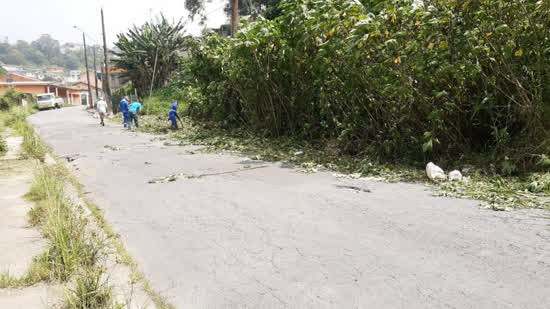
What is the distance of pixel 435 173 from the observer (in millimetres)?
6102

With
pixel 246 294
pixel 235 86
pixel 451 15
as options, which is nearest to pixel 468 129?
pixel 451 15

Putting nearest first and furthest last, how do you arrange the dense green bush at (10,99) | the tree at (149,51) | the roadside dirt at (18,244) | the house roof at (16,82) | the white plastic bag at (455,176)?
the roadside dirt at (18,244) → the white plastic bag at (455,176) → the tree at (149,51) → the dense green bush at (10,99) → the house roof at (16,82)

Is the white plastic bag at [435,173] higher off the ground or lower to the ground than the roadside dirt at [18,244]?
higher

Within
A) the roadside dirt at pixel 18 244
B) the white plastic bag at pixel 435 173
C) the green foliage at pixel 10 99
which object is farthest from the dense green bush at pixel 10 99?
the white plastic bag at pixel 435 173

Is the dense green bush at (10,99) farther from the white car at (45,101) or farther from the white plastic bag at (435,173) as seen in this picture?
the white plastic bag at (435,173)

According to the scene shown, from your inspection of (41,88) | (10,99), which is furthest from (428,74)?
(41,88)

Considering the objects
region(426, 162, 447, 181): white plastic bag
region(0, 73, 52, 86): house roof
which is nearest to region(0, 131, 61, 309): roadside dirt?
region(426, 162, 447, 181): white plastic bag

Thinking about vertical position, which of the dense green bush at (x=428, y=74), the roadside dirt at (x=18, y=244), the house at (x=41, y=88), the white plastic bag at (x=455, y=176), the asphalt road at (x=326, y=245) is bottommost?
the asphalt road at (x=326, y=245)

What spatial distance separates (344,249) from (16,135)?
50.1 ft

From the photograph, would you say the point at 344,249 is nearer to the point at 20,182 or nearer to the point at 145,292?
the point at 145,292

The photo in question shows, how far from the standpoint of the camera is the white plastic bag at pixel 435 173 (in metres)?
6.05

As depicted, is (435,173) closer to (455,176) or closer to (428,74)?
(455,176)

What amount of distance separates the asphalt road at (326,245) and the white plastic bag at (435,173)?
1.20 feet

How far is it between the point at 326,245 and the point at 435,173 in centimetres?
316
